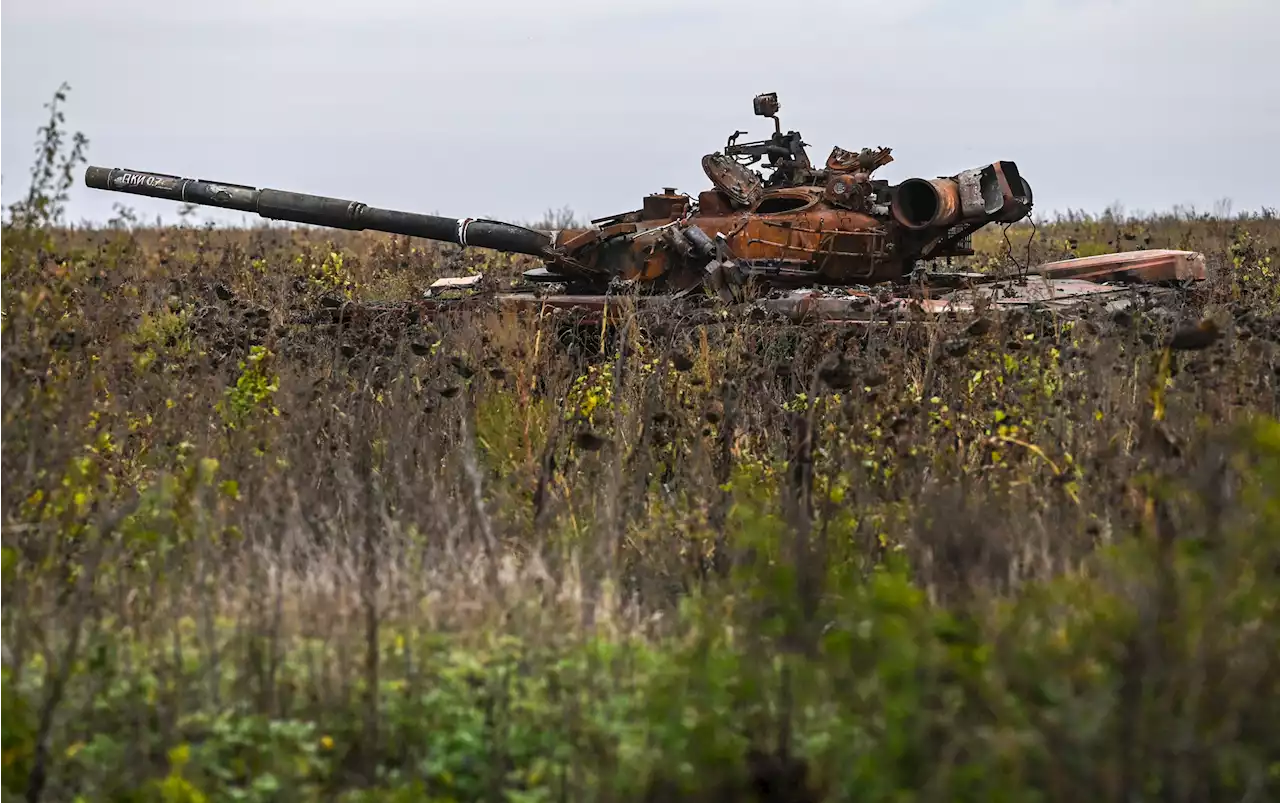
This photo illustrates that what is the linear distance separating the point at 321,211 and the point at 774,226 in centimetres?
343

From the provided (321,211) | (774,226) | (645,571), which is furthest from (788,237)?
(645,571)

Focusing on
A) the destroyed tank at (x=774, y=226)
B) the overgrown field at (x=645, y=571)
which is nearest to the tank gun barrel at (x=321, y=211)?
the destroyed tank at (x=774, y=226)

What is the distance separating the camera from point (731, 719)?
11.3 feet

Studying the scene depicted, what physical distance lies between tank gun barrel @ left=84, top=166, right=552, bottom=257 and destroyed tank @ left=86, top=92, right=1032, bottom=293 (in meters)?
0.01

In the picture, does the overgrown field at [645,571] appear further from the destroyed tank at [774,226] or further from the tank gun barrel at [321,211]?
the tank gun barrel at [321,211]

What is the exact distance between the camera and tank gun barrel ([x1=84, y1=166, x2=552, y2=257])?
10.4m

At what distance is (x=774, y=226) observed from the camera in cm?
964

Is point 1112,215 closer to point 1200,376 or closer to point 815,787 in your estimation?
point 1200,376

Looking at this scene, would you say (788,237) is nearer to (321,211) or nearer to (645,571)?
(321,211)

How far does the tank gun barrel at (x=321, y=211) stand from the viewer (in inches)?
408

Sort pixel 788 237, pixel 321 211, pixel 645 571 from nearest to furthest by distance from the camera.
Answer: pixel 645 571, pixel 788 237, pixel 321 211

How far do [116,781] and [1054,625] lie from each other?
224cm

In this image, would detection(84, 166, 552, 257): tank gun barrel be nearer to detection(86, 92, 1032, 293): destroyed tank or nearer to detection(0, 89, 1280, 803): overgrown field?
detection(86, 92, 1032, 293): destroyed tank

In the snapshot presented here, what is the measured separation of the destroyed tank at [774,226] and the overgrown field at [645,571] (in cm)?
169
